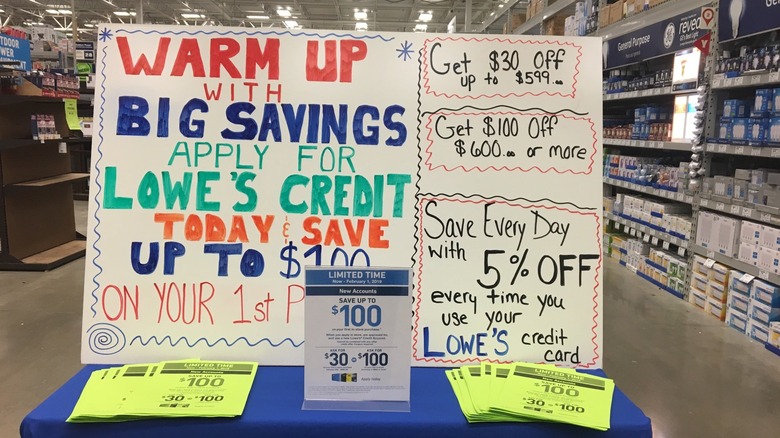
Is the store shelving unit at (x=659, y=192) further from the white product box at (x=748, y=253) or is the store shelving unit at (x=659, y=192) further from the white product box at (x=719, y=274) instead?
the white product box at (x=748, y=253)

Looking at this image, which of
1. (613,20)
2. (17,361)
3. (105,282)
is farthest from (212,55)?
(613,20)

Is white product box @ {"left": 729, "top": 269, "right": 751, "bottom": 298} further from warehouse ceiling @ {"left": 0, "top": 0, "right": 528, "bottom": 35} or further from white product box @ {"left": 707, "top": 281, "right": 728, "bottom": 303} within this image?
warehouse ceiling @ {"left": 0, "top": 0, "right": 528, "bottom": 35}

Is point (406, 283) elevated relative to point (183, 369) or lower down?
elevated

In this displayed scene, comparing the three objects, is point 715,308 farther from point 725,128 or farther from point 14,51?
point 14,51

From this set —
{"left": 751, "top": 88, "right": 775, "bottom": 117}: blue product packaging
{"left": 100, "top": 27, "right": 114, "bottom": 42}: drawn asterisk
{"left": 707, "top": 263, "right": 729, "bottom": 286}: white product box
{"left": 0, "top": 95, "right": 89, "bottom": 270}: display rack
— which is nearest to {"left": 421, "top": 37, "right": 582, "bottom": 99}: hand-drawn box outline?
{"left": 100, "top": 27, "right": 114, "bottom": 42}: drawn asterisk

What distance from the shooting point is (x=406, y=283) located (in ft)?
3.74

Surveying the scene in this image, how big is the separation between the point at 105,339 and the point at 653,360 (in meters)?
2.94

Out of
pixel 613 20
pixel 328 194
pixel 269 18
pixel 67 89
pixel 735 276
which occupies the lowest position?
pixel 735 276

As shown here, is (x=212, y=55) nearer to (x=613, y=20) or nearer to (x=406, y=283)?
(x=406, y=283)

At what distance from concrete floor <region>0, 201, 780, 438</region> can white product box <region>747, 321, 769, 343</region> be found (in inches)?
1.9

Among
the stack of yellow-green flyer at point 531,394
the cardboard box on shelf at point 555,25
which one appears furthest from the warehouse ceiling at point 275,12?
the stack of yellow-green flyer at point 531,394

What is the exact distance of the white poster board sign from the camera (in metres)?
1.32

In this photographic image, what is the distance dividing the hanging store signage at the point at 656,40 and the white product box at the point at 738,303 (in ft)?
6.11

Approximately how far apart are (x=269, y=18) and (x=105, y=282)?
18.1 m
